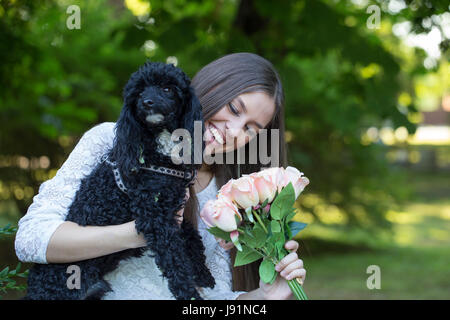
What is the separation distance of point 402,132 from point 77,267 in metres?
4.13

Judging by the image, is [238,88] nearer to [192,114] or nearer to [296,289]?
[192,114]

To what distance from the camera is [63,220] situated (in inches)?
72.3

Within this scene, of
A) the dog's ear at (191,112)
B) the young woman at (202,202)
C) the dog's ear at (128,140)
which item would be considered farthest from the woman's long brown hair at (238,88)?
the dog's ear at (128,140)

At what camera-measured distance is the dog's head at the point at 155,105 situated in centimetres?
161

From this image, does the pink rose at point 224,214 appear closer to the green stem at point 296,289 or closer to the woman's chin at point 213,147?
the green stem at point 296,289

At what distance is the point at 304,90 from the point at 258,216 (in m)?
4.02

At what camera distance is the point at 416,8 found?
198 inches

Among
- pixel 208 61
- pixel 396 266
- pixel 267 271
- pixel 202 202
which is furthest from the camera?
pixel 396 266

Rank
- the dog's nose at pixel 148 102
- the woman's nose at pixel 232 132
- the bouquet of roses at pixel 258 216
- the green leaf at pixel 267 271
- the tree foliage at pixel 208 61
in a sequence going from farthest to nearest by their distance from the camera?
1. the tree foliage at pixel 208 61
2. the woman's nose at pixel 232 132
3. the green leaf at pixel 267 271
4. the bouquet of roses at pixel 258 216
5. the dog's nose at pixel 148 102

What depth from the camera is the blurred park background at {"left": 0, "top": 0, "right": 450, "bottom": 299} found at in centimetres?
514

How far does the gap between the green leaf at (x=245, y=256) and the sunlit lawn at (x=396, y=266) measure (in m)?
3.28

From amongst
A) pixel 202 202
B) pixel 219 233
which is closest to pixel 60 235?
pixel 219 233

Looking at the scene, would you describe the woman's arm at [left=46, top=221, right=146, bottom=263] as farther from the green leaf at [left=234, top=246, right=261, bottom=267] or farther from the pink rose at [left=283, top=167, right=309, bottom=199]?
the pink rose at [left=283, top=167, right=309, bottom=199]

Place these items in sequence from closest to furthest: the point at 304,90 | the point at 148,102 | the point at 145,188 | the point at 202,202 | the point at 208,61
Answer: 1. the point at 148,102
2. the point at 145,188
3. the point at 202,202
4. the point at 208,61
5. the point at 304,90
